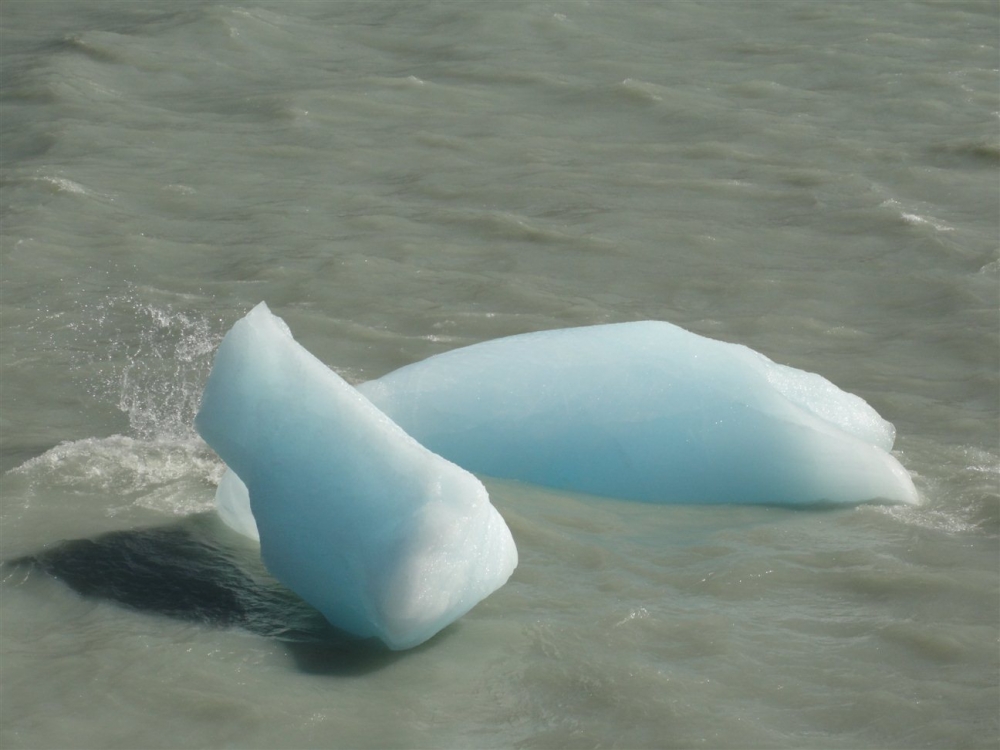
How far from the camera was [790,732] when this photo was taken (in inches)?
138

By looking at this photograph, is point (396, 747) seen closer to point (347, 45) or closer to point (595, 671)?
point (595, 671)

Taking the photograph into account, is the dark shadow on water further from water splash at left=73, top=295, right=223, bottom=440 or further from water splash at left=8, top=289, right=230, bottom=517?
water splash at left=73, top=295, right=223, bottom=440

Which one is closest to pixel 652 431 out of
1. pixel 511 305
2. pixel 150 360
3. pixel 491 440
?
pixel 491 440

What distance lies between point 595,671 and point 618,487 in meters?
1.14

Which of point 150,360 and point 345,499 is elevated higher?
point 345,499

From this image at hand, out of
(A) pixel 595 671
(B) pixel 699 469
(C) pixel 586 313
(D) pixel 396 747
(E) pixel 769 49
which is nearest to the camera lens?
(D) pixel 396 747

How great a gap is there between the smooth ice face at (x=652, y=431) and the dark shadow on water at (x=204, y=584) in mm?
806

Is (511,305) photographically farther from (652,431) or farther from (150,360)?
(652,431)

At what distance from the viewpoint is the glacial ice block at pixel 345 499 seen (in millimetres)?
3709

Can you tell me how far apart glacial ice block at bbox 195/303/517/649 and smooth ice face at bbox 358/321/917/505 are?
0.85 meters

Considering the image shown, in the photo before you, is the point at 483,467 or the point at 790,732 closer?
the point at 790,732

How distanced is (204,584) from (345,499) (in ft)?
1.98

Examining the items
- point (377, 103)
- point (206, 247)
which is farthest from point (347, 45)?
point (206, 247)

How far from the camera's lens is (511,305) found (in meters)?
6.72
